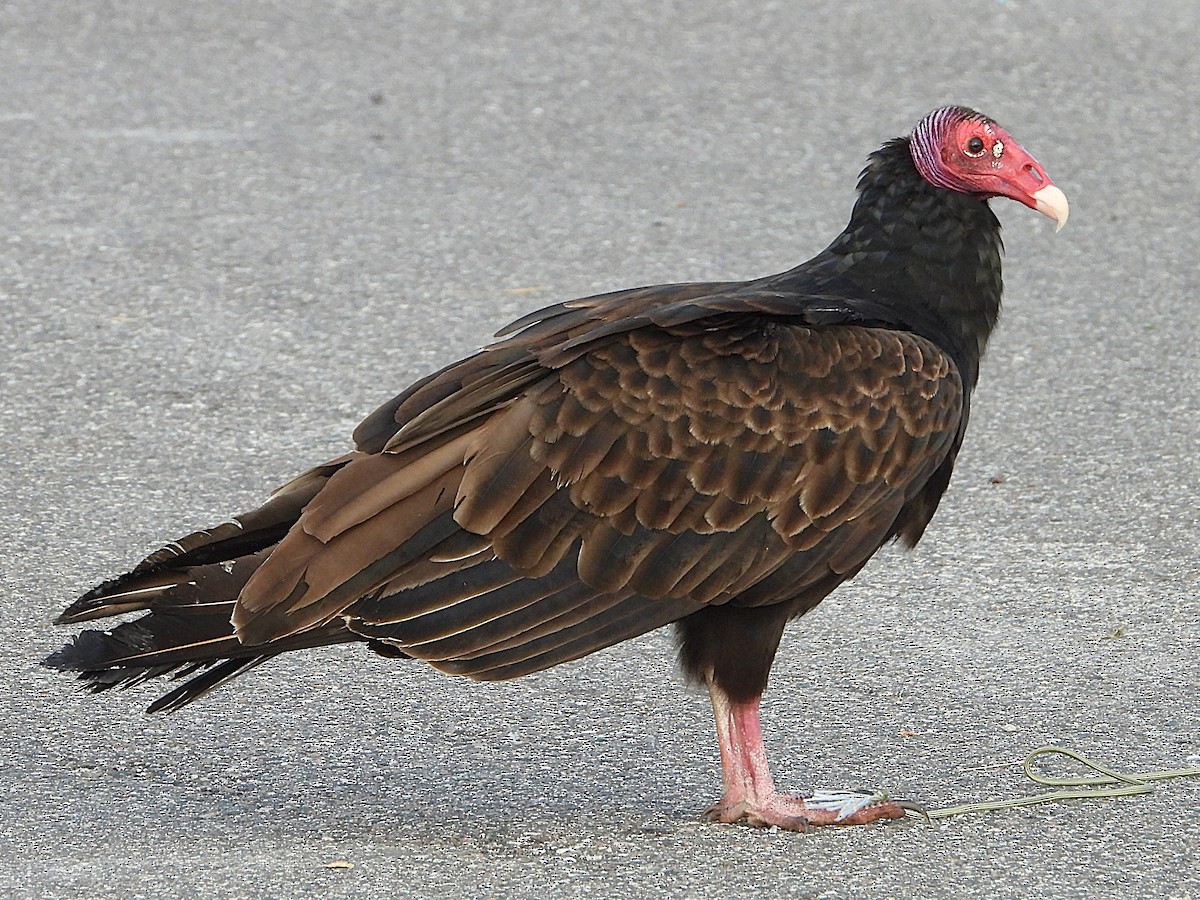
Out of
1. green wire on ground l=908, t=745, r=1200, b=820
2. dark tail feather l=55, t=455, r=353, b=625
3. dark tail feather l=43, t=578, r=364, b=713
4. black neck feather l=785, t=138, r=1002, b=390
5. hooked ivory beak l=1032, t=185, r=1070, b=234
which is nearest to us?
dark tail feather l=43, t=578, r=364, b=713

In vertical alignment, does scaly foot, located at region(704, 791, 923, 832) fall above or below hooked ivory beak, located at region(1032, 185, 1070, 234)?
below

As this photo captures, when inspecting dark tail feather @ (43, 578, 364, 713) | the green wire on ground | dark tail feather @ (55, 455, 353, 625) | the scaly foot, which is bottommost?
the green wire on ground

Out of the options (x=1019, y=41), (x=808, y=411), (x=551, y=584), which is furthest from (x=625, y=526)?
(x=1019, y=41)

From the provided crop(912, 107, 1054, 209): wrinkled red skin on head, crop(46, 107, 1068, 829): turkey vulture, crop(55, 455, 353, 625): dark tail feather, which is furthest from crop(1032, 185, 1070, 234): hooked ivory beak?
crop(55, 455, 353, 625): dark tail feather

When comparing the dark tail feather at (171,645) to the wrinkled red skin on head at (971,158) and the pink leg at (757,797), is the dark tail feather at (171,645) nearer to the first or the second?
the pink leg at (757,797)

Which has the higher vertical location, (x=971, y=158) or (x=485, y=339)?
(x=971, y=158)

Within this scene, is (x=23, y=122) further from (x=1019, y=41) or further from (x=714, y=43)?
(x=1019, y=41)

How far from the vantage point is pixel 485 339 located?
6805mm

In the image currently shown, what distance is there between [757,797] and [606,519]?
0.67 m

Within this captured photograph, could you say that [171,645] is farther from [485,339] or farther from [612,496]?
[485,339]

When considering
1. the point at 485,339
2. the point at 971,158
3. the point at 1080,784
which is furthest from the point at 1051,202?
the point at 485,339

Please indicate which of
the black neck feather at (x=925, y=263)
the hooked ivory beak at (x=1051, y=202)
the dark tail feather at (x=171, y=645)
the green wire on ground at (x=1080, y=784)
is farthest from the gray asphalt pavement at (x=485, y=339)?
the hooked ivory beak at (x=1051, y=202)

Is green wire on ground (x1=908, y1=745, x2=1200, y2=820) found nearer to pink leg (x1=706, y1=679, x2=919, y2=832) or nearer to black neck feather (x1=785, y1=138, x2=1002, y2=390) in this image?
Result: pink leg (x1=706, y1=679, x2=919, y2=832)

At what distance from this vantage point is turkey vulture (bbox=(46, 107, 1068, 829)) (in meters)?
3.78
